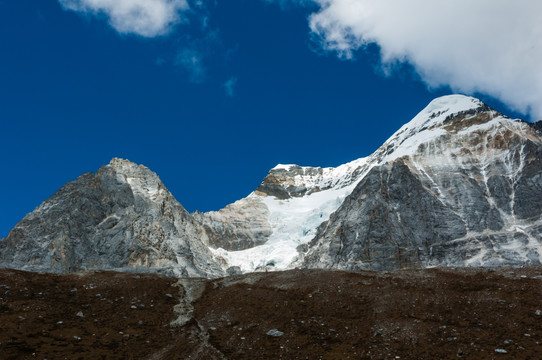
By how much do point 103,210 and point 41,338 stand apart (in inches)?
4600

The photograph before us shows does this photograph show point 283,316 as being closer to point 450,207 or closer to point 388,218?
point 388,218

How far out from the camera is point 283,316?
2978cm

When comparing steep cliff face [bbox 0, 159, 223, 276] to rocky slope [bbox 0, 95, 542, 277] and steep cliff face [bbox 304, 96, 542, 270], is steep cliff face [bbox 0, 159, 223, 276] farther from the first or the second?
steep cliff face [bbox 304, 96, 542, 270]

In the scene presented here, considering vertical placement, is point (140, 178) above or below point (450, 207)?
above

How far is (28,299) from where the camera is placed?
30.5 m

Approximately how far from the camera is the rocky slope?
12000cm

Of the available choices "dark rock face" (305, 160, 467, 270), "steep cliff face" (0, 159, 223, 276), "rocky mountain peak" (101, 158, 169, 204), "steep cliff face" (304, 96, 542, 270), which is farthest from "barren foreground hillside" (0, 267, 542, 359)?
"rocky mountain peak" (101, 158, 169, 204)

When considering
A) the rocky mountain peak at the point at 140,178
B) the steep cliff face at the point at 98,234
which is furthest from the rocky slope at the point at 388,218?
the rocky mountain peak at the point at 140,178

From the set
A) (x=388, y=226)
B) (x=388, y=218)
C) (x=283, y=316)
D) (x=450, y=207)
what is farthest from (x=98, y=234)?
(x=283, y=316)

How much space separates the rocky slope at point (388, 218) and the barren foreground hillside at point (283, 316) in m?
67.1

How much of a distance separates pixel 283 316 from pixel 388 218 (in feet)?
394

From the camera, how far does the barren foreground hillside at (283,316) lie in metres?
24.3

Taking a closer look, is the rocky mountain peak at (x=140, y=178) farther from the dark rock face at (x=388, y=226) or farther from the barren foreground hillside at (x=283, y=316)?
the barren foreground hillside at (x=283, y=316)

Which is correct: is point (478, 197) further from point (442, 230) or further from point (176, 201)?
point (176, 201)
